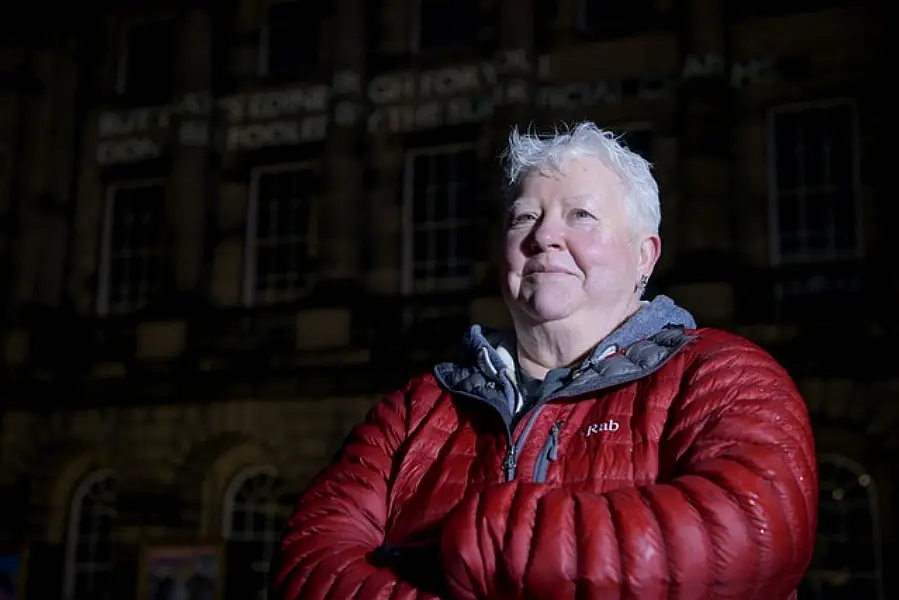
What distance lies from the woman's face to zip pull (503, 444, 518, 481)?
26 centimetres

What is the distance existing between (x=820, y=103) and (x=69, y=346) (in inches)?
391

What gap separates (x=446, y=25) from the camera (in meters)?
15.5

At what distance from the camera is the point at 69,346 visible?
15.9 m

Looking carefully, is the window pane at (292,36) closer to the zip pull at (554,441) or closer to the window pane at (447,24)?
the window pane at (447,24)

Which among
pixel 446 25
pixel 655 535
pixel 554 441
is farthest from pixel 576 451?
pixel 446 25

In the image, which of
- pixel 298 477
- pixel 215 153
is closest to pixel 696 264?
pixel 298 477

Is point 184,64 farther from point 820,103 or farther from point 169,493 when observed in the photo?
point 820,103

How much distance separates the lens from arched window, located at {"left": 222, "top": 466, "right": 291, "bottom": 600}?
1425cm

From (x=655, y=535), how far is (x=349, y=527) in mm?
580

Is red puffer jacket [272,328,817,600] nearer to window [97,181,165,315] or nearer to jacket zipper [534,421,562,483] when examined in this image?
jacket zipper [534,421,562,483]

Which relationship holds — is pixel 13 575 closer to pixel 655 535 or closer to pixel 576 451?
pixel 576 451

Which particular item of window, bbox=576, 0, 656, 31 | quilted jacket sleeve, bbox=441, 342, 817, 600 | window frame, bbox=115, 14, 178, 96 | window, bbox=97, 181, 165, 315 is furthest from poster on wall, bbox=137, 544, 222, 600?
quilted jacket sleeve, bbox=441, 342, 817, 600

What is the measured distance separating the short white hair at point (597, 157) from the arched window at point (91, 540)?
13919 millimetres

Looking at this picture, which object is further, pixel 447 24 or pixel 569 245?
pixel 447 24
